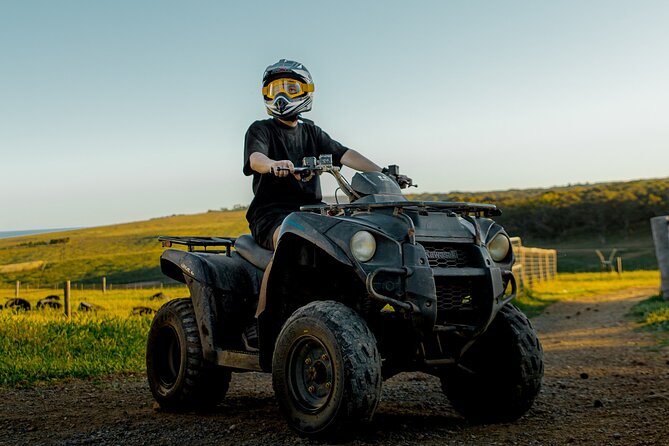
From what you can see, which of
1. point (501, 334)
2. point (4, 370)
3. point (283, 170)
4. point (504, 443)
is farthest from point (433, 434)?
point (4, 370)

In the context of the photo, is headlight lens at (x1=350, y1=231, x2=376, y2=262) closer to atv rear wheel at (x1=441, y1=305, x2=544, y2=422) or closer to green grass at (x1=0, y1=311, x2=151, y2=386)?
atv rear wheel at (x1=441, y1=305, x2=544, y2=422)

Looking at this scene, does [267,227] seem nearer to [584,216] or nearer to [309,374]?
[309,374]

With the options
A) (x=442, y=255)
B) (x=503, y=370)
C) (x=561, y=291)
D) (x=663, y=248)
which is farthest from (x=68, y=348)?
(x=561, y=291)

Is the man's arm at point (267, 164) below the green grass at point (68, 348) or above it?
above

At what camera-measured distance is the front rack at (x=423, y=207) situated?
4.72m

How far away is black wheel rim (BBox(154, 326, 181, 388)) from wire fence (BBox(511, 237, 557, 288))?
12566 millimetres

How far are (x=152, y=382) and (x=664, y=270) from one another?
12.3 metres

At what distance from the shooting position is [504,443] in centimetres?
462

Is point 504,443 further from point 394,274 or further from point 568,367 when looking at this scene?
point 568,367

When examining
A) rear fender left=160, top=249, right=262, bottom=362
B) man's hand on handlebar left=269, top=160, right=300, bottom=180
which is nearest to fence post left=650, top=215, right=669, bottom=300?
rear fender left=160, top=249, right=262, bottom=362

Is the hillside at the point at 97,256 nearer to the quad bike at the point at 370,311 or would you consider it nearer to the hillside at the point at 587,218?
the hillside at the point at 587,218

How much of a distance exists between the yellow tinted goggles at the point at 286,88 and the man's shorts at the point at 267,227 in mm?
914

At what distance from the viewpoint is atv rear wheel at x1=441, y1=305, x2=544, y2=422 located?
517 centimetres

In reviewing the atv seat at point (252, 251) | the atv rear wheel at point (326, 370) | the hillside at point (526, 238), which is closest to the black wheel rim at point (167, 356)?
the atv seat at point (252, 251)
